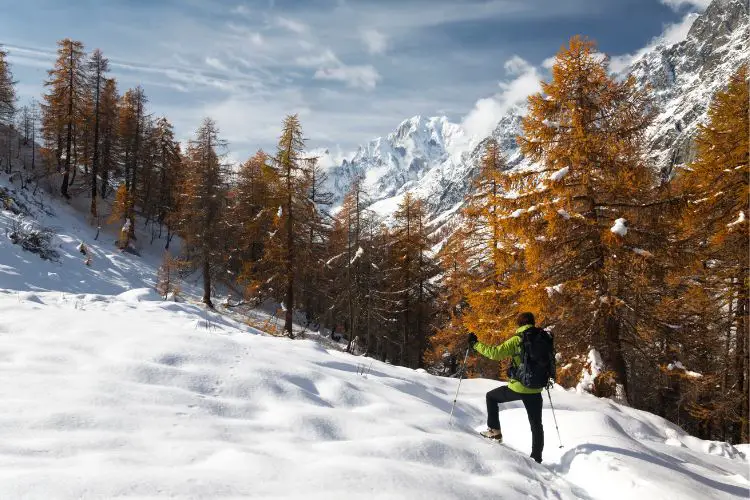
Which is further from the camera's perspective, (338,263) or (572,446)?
(338,263)

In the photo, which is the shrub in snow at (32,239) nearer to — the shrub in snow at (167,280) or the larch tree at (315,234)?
the shrub in snow at (167,280)

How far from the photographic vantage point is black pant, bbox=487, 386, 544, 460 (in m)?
5.74

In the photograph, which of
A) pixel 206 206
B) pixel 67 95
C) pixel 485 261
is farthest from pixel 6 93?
pixel 485 261

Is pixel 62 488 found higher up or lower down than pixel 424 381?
higher up

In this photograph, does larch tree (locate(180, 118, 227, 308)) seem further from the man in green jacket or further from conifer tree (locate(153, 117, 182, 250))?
the man in green jacket

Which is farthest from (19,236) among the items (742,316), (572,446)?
(742,316)

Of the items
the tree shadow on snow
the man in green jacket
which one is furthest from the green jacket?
the tree shadow on snow

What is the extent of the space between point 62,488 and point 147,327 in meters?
5.02

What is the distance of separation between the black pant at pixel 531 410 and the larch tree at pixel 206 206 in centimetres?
2302

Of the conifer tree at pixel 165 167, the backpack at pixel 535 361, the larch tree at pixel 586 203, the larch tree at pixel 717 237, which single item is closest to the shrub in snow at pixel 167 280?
the conifer tree at pixel 165 167

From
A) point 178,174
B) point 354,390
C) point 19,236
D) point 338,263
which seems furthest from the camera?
point 178,174

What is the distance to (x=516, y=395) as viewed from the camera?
604cm

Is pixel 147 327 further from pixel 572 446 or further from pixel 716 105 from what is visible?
pixel 716 105

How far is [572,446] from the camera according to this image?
6.29 m
